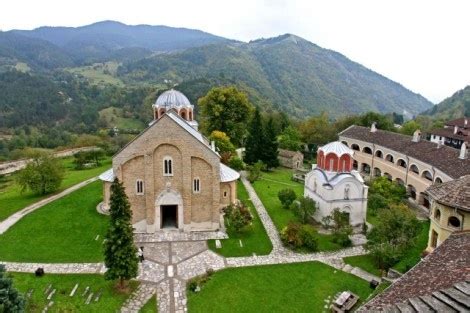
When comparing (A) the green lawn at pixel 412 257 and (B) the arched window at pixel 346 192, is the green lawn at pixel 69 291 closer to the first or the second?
(A) the green lawn at pixel 412 257

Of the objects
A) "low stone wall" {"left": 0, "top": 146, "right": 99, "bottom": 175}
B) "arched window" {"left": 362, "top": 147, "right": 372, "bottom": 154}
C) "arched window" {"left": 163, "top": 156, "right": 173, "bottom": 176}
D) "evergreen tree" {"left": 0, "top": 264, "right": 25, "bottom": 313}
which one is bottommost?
"low stone wall" {"left": 0, "top": 146, "right": 99, "bottom": 175}

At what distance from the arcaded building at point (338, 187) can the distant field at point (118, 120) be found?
10047 cm

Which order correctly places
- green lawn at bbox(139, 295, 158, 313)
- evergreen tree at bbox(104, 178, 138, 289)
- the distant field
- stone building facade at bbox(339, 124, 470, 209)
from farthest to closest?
the distant field, stone building facade at bbox(339, 124, 470, 209), evergreen tree at bbox(104, 178, 138, 289), green lawn at bbox(139, 295, 158, 313)

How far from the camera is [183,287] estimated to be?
81.5ft

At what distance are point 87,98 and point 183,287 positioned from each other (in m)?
157

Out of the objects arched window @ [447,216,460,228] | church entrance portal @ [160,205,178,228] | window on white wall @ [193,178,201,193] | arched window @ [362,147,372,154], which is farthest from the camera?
arched window @ [362,147,372,154]

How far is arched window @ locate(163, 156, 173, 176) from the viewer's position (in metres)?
31.9

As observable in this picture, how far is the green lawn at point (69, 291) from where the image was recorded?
73.3 feet

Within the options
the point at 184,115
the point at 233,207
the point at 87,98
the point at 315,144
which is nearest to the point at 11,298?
the point at 233,207

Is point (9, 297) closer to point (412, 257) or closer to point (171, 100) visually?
point (412, 257)

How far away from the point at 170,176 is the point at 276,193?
17.3 meters

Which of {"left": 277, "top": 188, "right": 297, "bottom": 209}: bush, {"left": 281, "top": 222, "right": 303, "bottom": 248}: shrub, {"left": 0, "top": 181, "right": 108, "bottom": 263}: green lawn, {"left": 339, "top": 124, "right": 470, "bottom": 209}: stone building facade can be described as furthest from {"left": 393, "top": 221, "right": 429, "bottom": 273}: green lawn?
{"left": 0, "top": 181, "right": 108, "bottom": 263}: green lawn

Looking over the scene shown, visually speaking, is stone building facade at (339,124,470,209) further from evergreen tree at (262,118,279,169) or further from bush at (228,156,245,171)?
bush at (228,156,245,171)

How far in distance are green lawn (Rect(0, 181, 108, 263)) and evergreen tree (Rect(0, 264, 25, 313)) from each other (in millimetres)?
9972
